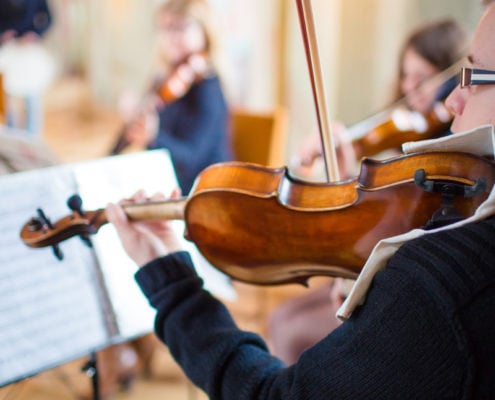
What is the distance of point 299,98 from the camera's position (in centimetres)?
294

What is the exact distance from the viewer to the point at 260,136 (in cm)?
196

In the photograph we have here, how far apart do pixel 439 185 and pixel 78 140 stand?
3985 mm

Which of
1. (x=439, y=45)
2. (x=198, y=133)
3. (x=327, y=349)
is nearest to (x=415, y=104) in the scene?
(x=439, y=45)

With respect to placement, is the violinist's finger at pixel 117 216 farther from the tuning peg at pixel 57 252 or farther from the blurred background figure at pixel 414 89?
the blurred background figure at pixel 414 89

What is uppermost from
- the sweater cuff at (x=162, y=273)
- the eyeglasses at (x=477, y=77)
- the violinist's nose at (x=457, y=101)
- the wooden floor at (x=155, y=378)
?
the eyeglasses at (x=477, y=77)

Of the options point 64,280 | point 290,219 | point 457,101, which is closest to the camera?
point 457,101

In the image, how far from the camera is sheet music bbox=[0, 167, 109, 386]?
2.80 ft

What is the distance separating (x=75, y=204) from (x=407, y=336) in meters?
0.56

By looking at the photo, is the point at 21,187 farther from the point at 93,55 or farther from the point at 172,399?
the point at 93,55

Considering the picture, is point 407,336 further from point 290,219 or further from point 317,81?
point 317,81

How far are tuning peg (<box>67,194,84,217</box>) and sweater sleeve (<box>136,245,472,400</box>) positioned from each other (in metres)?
0.19

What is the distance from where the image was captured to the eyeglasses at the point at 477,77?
0.59 metres

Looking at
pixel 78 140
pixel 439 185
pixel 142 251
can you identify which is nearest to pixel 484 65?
pixel 439 185

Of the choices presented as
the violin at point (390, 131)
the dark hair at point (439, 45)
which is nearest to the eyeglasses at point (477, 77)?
the violin at point (390, 131)
